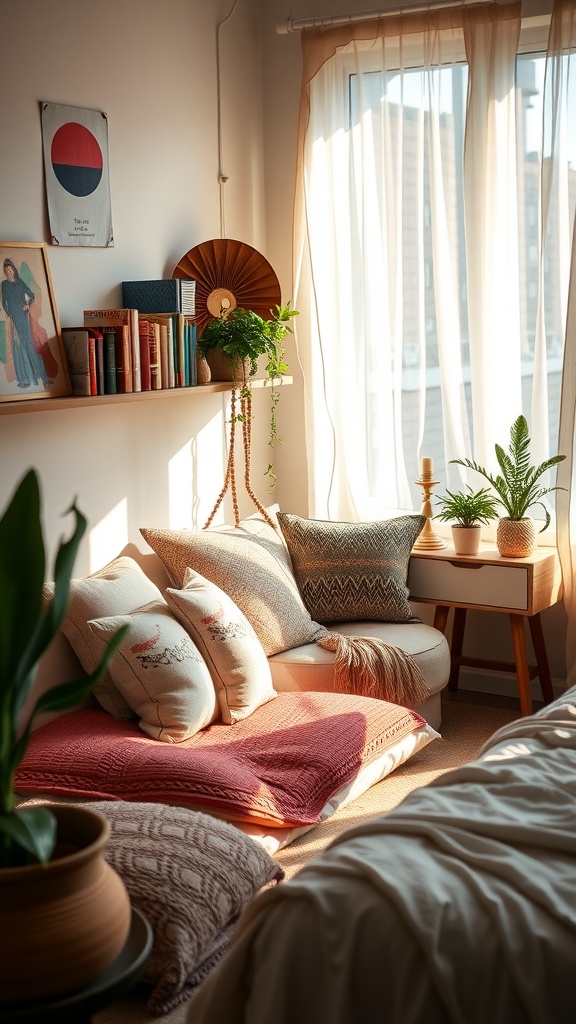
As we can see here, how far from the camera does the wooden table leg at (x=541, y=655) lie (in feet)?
12.8

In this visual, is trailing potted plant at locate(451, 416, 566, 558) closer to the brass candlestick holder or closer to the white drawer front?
the white drawer front

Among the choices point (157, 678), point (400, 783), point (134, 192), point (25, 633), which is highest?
point (134, 192)

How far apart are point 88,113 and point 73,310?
62 centimetres

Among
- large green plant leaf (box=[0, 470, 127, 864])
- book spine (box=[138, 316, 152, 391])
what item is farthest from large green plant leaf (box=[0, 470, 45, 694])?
book spine (box=[138, 316, 152, 391])

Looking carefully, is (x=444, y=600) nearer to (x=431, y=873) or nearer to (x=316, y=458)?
(x=316, y=458)

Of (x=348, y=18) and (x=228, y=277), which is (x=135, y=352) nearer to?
(x=228, y=277)

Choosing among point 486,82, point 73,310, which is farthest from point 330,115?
point 73,310

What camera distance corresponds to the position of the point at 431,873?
1.73 meters

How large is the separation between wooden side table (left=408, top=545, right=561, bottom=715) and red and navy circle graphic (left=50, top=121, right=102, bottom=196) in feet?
5.67

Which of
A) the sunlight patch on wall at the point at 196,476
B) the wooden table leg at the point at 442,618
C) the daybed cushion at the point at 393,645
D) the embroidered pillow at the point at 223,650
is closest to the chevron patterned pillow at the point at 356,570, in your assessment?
the daybed cushion at the point at 393,645

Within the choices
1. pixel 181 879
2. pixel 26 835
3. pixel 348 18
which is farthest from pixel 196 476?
pixel 26 835

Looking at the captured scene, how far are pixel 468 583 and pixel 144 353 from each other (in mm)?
1407

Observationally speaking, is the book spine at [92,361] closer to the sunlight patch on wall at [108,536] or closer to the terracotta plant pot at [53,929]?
the sunlight patch on wall at [108,536]

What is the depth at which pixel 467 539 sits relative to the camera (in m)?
3.89
